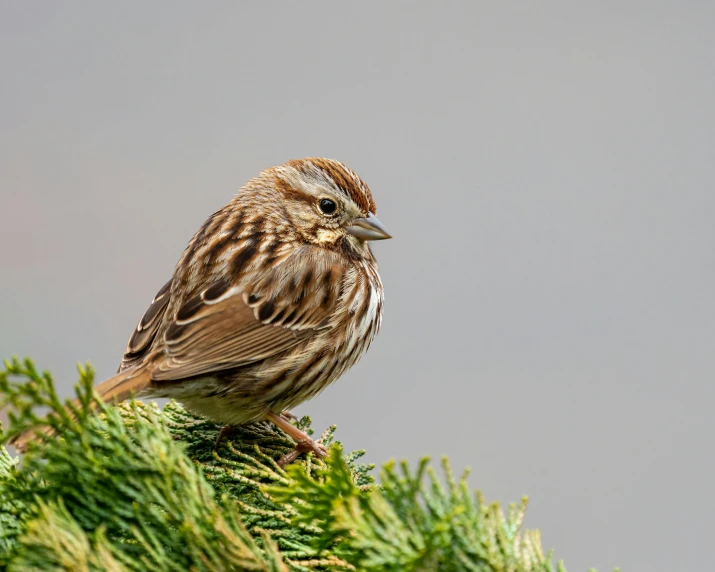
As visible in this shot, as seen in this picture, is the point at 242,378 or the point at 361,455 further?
the point at 242,378

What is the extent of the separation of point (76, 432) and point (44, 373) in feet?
0.56

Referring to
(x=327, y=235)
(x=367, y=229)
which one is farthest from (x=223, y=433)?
(x=367, y=229)

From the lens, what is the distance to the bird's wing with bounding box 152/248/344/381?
3.32 metres

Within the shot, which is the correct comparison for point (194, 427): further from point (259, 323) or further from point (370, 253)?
point (370, 253)

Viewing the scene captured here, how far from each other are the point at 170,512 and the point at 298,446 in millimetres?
1394

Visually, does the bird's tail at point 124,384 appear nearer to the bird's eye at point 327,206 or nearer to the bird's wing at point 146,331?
the bird's wing at point 146,331

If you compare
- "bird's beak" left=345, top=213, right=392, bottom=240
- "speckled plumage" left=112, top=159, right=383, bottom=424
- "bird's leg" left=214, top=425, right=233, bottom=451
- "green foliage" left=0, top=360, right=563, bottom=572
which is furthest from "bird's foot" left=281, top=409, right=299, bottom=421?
"green foliage" left=0, top=360, right=563, bottom=572

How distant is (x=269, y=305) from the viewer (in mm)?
3619

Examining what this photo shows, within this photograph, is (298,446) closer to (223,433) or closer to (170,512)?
(223,433)

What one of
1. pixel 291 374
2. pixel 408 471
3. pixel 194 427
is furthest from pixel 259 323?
pixel 408 471

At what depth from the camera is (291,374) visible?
3.54 metres

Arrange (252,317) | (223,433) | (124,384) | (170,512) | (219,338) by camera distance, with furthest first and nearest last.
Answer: (252,317) → (219,338) → (223,433) → (124,384) → (170,512)

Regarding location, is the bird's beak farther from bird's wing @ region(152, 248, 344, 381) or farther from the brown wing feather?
the brown wing feather

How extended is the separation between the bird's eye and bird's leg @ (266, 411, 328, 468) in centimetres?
118
